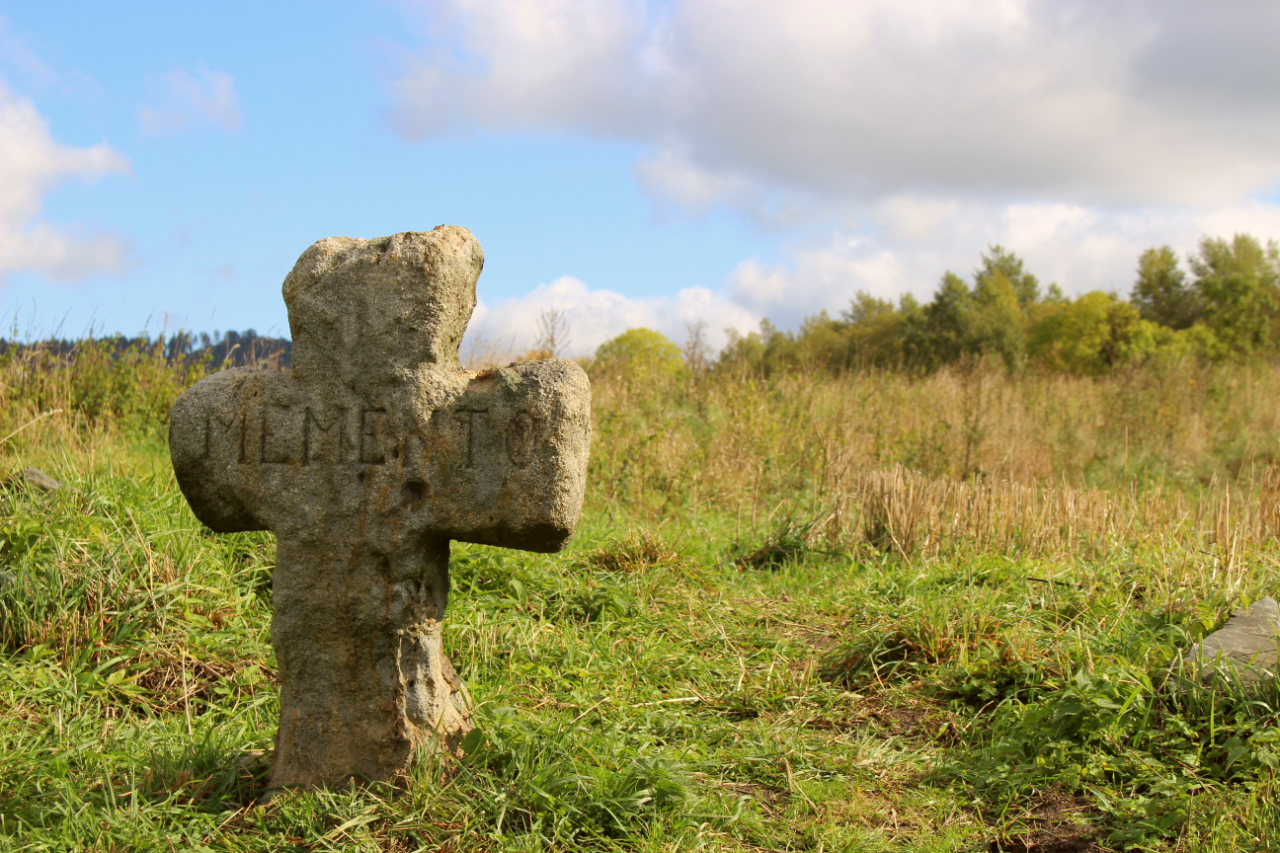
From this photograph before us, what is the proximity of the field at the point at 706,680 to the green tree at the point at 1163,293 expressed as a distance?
23.4 m

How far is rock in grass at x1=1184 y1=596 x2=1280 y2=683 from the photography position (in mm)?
3350

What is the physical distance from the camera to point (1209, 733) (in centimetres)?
327

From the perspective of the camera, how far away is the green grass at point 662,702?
106 inches

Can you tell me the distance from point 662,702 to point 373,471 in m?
1.62

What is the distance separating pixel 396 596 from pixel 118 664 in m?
1.86

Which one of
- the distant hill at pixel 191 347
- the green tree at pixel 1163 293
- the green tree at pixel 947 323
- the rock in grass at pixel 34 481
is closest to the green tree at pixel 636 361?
the distant hill at pixel 191 347

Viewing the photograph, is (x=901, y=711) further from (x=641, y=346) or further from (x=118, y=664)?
(x=641, y=346)

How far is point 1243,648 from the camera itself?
351cm

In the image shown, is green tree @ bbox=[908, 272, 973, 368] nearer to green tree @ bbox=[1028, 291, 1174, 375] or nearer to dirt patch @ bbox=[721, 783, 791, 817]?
green tree @ bbox=[1028, 291, 1174, 375]

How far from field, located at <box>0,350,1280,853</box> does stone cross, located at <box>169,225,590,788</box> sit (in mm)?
276

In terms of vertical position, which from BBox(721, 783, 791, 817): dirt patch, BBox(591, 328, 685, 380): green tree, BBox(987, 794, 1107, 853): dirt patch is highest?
BBox(591, 328, 685, 380): green tree

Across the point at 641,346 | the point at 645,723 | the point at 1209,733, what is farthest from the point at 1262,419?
the point at 645,723

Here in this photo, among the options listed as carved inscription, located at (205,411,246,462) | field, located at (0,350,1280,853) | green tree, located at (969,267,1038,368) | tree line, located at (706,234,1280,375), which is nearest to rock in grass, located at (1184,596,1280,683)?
field, located at (0,350,1280,853)

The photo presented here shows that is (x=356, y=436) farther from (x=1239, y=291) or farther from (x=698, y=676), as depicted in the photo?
(x=1239, y=291)
